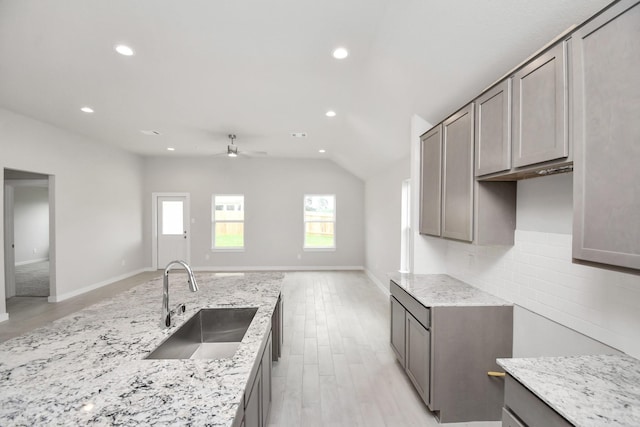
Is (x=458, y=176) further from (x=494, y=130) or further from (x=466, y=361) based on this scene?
(x=466, y=361)

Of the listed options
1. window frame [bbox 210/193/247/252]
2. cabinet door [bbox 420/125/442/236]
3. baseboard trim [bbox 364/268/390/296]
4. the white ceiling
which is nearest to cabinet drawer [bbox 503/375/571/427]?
cabinet door [bbox 420/125/442/236]

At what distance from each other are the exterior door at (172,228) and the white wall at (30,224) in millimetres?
4712

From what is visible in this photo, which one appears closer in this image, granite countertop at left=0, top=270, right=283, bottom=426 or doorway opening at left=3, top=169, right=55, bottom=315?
granite countertop at left=0, top=270, right=283, bottom=426

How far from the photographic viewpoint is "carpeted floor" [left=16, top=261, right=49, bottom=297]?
5.21 metres

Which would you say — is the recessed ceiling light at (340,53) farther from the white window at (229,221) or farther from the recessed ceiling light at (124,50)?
the white window at (229,221)

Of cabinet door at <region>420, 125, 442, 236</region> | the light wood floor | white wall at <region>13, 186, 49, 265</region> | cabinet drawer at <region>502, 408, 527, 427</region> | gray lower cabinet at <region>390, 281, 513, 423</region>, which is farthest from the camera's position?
white wall at <region>13, 186, 49, 265</region>

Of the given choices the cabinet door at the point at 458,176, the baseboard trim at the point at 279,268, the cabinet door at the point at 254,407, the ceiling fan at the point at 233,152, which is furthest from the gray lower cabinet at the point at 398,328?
the baseboard trim at the point at 279,268

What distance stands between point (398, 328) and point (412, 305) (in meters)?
0.53

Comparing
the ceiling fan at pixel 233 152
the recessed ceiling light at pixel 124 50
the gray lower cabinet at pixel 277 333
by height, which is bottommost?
the gray lower cabinet at pixel 277 333

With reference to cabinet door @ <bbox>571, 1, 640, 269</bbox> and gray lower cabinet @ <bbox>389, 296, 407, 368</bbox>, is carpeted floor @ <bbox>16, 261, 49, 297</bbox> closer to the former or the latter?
gray lower cabinet @ <bbox>389, 296, 407, 368</bbox>

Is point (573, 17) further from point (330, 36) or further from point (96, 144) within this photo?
point (96, 144)

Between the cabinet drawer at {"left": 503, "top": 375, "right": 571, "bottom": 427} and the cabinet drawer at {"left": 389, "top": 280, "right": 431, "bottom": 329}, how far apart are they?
783 millimetres

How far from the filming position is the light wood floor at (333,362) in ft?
6.98

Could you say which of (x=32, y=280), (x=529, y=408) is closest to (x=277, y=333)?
(x=529, y=408)
